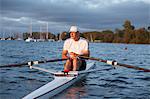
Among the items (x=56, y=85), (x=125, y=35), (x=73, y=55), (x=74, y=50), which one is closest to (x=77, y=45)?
(x=74, y=50)

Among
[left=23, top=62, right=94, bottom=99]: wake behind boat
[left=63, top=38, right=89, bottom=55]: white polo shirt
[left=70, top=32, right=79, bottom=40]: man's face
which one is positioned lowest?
[left=23, top=62, right=94, bottom=99]: wake behind boat

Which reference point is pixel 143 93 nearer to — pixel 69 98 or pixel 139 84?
pixel 139 84

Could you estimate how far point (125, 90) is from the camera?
1028 centimetres

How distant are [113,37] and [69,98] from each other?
4755 inches

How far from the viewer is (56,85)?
9008 millimetres

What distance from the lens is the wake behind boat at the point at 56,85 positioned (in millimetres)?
7655

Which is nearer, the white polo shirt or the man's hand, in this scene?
the man's hand

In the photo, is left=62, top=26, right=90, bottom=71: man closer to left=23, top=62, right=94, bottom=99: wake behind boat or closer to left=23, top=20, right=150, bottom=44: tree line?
left=23, top=62, right=94, bottom=99: wake behind boat

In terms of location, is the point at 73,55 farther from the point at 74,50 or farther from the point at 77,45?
the point at 77,45

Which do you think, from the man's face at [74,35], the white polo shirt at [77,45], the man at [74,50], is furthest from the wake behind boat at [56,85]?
the man's face at [74,35]

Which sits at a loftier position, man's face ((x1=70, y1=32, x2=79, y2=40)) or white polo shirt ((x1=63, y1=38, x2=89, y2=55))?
man's face ((x1=70, y1=32, x2=79, y2=40))

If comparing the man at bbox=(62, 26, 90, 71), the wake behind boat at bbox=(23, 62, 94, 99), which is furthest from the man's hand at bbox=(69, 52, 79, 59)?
the wake behind boat at bbox=(23, 62, 94, 99)

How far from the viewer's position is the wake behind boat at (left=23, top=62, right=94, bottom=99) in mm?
7655

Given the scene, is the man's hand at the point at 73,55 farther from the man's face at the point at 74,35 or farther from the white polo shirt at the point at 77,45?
the man's face at the point at 74,35
